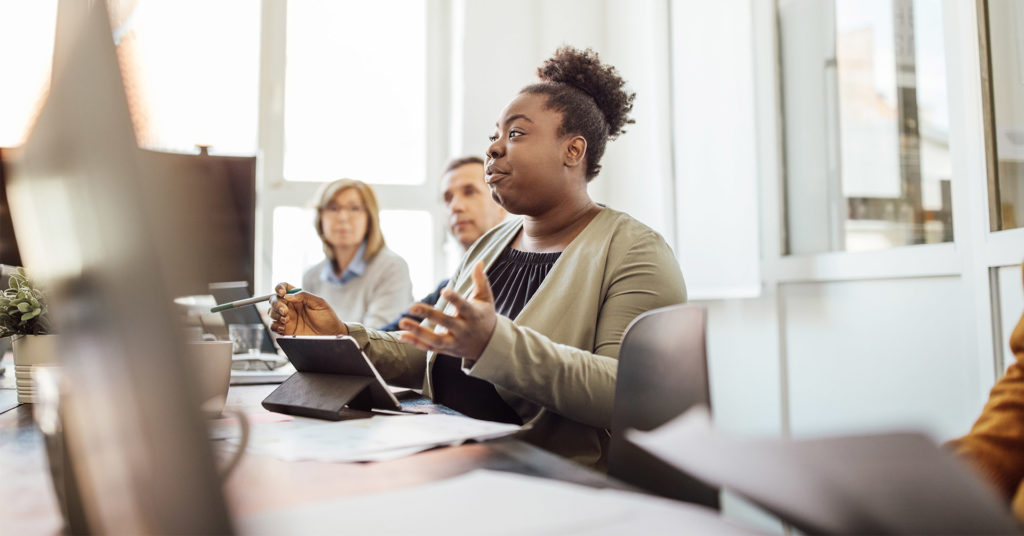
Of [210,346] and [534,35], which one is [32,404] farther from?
[534,35]

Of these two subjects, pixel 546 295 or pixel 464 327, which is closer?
pixel 464 327

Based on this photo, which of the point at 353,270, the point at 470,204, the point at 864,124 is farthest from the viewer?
the point at 353,270

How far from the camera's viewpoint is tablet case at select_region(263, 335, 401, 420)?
1.00m

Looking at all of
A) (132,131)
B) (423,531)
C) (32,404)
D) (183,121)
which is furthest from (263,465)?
(183,121)

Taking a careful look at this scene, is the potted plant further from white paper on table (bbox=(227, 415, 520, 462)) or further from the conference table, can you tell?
white paper on table (bbox=(227, 415, 520, 462))

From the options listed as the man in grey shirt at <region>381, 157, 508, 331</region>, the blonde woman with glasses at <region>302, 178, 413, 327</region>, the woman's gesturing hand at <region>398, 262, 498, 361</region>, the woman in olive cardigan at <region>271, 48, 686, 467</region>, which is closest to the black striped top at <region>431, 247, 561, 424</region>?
the woman in olive cardigan at <region>271, 48, 686, 467</region>

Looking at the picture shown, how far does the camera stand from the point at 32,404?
47.4 inches

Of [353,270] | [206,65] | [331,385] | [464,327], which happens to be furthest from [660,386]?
[206,65]

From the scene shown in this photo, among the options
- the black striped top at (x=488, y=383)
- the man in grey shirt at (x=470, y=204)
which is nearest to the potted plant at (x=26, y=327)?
the black striped top at (x=488, y=383)

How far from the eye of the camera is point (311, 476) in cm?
68

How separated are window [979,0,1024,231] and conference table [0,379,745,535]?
121 centimetres

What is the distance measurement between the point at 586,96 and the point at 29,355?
116cm

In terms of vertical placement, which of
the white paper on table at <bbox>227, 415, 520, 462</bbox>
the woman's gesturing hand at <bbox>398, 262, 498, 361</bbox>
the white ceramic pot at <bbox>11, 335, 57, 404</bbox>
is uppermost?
the woman's gesturing hand at <bbox>398, 262, 498, 361</bbox>

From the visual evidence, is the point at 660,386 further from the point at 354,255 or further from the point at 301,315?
the point at 354,255
